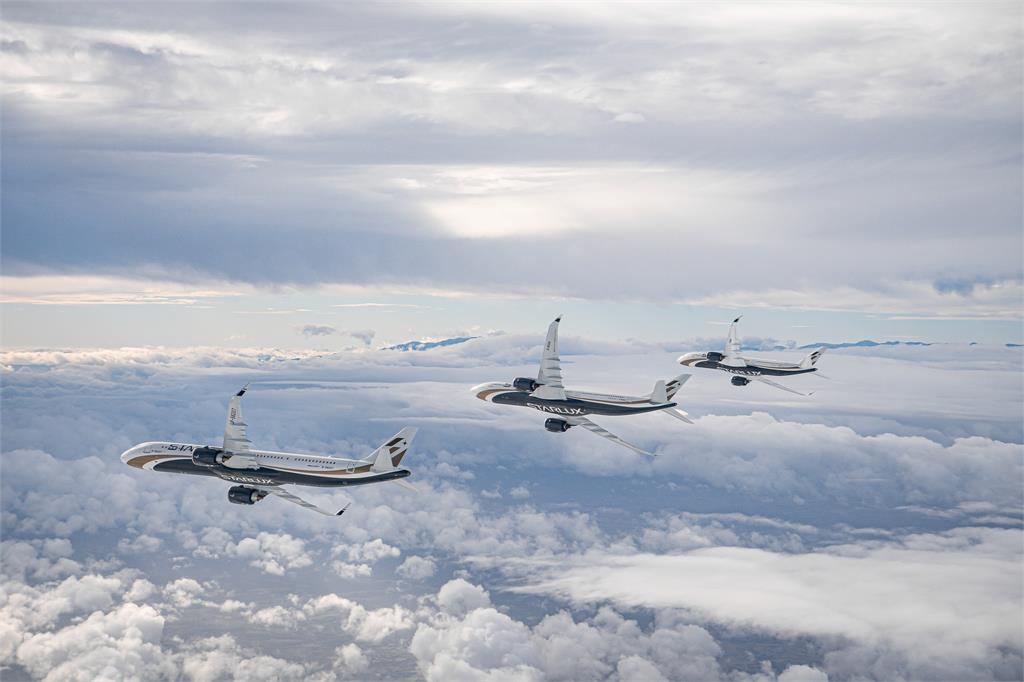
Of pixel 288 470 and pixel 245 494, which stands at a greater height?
pixel 288 470

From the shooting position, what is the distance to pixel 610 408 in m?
142

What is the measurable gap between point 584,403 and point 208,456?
5664cm

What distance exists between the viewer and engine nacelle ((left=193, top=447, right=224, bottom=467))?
457 feet

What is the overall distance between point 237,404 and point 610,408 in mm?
54846

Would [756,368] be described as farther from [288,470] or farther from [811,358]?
[288,470]

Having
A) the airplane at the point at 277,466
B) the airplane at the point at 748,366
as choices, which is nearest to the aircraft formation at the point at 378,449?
the airplane at the point at 277,466

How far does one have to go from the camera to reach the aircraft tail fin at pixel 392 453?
13900 cm

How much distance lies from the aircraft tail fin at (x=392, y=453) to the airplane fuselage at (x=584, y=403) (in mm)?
15913

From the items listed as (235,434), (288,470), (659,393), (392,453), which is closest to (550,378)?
(659,393)

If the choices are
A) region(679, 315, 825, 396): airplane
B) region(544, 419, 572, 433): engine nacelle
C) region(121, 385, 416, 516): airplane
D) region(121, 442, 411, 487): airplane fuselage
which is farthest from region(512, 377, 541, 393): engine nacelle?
region(679, 315, 825, 396): airplane

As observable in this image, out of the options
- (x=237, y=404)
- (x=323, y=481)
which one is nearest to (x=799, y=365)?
(x=323, y=481)

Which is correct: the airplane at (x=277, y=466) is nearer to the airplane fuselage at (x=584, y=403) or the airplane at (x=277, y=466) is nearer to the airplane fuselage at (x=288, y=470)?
the airplane fuselage at (x=288, y=470)

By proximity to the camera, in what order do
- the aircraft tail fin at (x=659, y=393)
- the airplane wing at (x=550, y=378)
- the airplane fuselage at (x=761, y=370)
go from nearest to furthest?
the airplane wing at (x=550, y=378), the aircraft tail fin at (x=659, y=393), the airplane fuselage at (x=761, y=370)

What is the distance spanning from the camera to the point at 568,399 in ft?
462
